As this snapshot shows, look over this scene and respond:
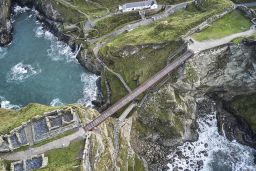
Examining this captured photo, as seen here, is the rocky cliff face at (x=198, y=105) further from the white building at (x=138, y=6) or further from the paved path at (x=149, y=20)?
the white building at (x=138, y=6)

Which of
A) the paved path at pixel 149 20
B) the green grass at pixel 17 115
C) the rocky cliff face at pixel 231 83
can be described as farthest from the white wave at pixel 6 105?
the rocky cliff face at pixel 231 83

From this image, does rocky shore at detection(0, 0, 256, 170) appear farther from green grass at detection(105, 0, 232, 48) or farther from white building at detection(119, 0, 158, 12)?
white building at detection(119, 0, 158, 12)

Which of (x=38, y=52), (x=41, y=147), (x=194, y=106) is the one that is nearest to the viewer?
(x=41, y=147)

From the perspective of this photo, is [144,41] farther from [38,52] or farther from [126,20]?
[38,52]

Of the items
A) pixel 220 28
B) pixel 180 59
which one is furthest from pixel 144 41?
pixel 220 28

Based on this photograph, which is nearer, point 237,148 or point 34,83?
point 237,148

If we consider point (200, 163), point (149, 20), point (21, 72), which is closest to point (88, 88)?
point (21, 72)

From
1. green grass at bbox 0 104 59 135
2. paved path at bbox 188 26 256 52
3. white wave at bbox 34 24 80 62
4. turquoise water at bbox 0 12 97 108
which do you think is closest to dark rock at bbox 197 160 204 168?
paved path at bbox 188 26 256 52
